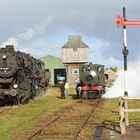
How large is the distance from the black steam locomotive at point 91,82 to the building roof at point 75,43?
47.7m

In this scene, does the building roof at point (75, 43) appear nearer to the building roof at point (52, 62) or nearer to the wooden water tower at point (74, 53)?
the wooden water tower at point (74, 53)

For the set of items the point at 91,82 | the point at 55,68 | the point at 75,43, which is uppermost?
the point at 75,43

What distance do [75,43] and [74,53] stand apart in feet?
7.78

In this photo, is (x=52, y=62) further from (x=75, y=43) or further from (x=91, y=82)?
(x=91, y=82)

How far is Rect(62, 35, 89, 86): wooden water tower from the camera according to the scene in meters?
82.5

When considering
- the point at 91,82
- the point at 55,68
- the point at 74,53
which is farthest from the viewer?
the point at 74,53

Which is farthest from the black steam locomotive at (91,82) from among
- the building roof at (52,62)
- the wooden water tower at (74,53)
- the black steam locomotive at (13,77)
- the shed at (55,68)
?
the building roof at (52,62)

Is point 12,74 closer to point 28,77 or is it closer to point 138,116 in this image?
point 28,77

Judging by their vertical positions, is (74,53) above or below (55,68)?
above

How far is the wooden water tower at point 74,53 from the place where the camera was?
82500 millimetres

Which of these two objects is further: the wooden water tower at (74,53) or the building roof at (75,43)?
the building roof at (75,43)

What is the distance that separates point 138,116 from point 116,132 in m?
5.65

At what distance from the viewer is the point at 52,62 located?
87.4 m

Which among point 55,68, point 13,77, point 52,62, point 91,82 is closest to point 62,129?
point 13,77
